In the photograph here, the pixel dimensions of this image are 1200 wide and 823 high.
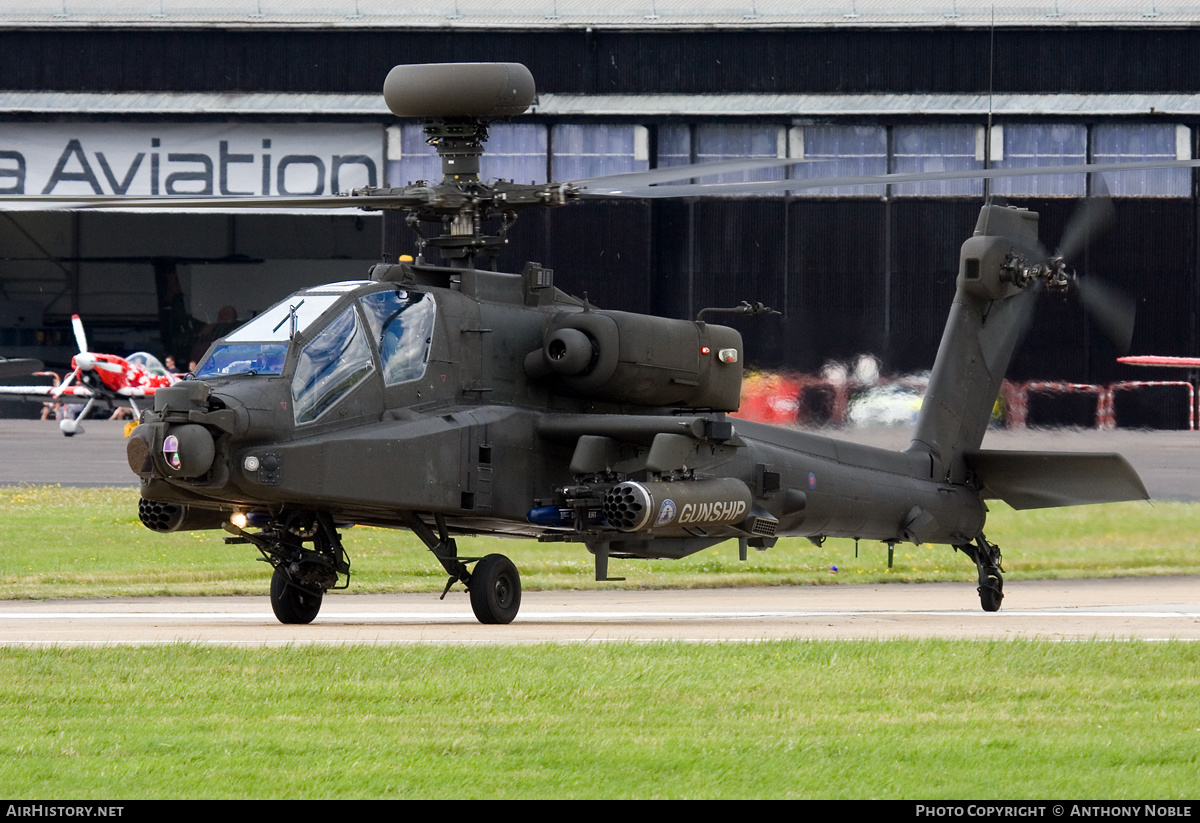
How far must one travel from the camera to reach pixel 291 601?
16047 mm

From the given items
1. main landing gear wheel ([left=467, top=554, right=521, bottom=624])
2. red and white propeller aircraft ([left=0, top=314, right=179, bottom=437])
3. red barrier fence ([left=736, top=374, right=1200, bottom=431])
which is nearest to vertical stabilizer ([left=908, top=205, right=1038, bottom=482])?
main landing gear wheel ([left=467, top=554, right=521, bottom=624])

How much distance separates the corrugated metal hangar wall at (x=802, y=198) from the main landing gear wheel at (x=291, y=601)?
976 inches

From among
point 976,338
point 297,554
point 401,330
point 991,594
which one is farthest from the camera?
point 976,338

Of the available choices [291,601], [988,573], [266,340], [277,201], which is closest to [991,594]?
[988,573]

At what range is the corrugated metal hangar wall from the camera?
41.2m

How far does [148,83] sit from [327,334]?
3169 cm

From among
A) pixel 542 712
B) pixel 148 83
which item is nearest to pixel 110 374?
pixel 148 83

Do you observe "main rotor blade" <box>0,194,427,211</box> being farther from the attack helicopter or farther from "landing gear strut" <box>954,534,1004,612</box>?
"landing gear strut" <box>954,534,1004,612</box>

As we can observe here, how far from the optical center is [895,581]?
24172mm

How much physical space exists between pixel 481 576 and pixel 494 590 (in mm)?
185

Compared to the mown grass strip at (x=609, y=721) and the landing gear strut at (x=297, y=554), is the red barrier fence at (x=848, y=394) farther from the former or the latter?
the mown grass strip at (x=609, y=721)

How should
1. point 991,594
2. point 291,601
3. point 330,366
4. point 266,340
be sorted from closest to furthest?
1. point 266,340
2. point 330,366
3. point 291,601
4. point 991,594

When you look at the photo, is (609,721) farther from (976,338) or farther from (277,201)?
(976,338)

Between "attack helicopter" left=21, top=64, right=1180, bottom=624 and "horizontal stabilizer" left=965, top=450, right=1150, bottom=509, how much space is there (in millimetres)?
38
